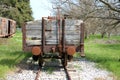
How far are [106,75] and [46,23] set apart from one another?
3370 mm

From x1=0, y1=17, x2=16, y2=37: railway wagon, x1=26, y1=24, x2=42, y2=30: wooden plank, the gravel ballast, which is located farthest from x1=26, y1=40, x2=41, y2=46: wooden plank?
x1=0, y1=17, x2=16, y2=37: railway wagon

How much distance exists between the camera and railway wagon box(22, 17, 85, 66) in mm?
13000

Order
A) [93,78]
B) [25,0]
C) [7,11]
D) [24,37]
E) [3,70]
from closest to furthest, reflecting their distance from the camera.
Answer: [93,78], [3,70], [24,37], [7,11], [25,0]

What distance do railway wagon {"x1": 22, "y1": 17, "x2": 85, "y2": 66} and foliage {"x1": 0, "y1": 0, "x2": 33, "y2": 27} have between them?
176 feet

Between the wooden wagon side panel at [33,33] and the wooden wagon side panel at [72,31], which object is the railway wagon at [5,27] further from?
the wooden wagon side panel at [72,31]

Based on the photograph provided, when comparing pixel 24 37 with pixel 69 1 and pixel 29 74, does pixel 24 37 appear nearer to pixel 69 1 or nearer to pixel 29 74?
pixel 29 74

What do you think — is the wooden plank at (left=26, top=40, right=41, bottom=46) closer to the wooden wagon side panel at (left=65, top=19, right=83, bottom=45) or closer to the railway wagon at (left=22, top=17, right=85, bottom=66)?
the railway wagon at (left=22, top=17, right=85, bottom=66)

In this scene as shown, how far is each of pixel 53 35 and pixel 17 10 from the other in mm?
57909

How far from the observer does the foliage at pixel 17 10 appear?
223 ft

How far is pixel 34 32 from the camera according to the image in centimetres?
1303

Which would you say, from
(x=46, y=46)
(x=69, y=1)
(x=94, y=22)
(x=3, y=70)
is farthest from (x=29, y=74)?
(x=94, y=22)

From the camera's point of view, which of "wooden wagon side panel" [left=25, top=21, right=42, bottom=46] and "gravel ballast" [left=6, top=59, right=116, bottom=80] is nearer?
"gravel ballast" [left=6, top=59, right=116, bottom=80]

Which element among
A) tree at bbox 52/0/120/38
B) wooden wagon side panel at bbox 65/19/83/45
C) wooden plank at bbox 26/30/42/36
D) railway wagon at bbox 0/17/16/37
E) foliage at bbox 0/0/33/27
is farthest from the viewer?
foliage at bbox 0/0/33/27

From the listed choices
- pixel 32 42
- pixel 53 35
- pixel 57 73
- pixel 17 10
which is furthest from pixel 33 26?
pixel 17 10
